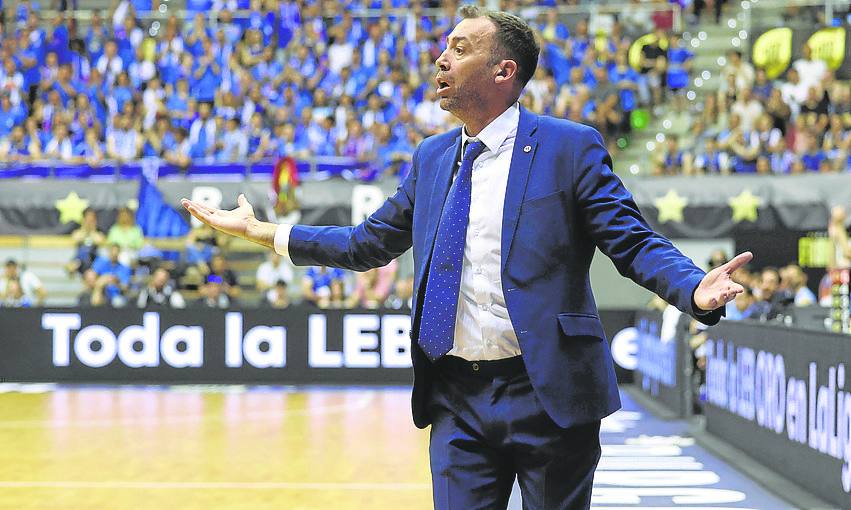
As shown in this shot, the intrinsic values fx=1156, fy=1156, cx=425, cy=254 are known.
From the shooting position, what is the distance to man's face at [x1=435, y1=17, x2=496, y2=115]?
3285mm

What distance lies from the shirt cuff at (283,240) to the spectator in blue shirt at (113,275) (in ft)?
45.8

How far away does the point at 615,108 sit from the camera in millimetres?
18906

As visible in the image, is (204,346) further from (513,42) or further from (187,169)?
(513,42)

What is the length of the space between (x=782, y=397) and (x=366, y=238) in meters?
5.23

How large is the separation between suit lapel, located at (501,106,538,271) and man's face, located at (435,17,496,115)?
17cm

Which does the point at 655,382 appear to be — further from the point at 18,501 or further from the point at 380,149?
the point at 18,501

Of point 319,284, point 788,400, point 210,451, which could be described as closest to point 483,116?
point 788,400

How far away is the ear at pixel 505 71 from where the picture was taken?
3.30 m

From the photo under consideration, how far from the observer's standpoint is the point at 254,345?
53.9 feet

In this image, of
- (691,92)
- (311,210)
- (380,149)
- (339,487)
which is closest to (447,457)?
(339,487)

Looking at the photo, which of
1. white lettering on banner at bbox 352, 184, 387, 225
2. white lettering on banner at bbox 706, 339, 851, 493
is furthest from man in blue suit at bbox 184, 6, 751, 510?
white lettering on banner at bbox 352, 184, 387, 225

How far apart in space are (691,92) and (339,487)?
13638mm

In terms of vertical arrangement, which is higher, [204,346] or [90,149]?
[90,149]

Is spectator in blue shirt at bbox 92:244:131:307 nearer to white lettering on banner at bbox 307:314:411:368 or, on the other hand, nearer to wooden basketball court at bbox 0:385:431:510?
wooden basketball court at bbox 0:385:431:510
